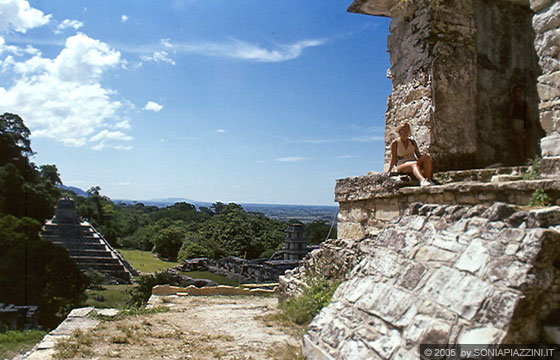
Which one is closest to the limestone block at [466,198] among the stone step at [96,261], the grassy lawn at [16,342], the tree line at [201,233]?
the grassy lawn at [16,342]

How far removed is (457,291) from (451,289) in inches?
1.9

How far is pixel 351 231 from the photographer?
19.7ft

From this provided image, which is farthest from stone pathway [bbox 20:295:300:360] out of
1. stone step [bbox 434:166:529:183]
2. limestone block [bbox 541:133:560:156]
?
limestone block [bbox 541:133:560:156]

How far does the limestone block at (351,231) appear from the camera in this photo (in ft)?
19.1

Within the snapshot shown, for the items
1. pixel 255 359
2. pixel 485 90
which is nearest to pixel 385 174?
pixel 485 90

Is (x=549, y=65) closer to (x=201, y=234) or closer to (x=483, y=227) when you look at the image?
(x=483, y=227)

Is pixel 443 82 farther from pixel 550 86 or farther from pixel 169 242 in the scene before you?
pixel 169 242

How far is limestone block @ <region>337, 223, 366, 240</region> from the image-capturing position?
5.83 m

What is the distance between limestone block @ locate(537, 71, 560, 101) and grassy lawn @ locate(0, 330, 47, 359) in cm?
1234

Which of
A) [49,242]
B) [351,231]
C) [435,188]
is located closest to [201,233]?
[49,242]

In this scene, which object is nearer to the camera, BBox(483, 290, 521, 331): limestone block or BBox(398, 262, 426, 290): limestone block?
BBox(483, 290, 521, 331): limestone block

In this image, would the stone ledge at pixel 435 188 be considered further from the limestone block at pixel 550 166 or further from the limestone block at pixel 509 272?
the limestone block at pixel 509 272

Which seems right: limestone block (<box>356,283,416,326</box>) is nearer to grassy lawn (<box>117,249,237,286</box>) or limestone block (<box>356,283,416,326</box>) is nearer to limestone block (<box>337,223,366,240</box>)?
limestone block (<box>337,223,366,240</box>)

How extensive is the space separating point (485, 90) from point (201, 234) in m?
40.5
